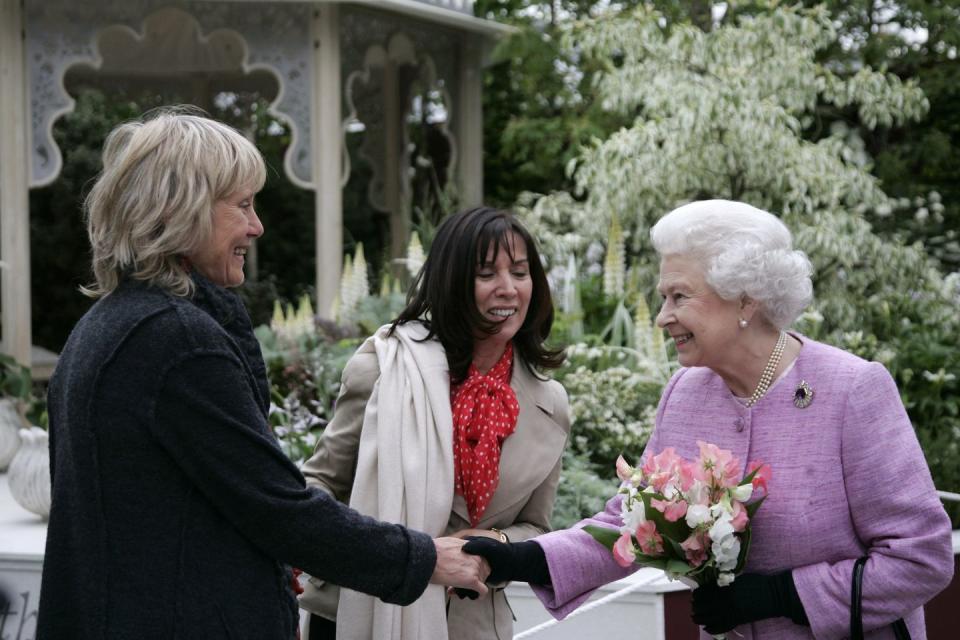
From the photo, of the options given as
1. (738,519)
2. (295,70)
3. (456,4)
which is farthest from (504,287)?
(456,4)

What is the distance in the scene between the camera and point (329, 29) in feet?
26.0

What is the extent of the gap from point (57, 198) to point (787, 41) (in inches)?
235

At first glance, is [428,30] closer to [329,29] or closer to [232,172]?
[329,29]

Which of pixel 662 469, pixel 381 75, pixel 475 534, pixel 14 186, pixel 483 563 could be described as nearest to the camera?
pixel 662 469

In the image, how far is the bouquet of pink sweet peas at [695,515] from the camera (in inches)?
87.7

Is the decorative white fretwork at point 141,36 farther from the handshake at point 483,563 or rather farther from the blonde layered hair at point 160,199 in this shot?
the blonde layered hair at point 160,199

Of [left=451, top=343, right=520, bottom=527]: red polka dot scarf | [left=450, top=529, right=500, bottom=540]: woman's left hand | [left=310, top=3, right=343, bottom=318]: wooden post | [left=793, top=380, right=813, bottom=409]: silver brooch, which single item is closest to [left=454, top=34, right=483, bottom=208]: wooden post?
[left=310, top=3, right=343, bottom=318]: wooden post

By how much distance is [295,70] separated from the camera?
7.98 metres

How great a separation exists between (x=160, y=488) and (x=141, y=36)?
6.77 meters

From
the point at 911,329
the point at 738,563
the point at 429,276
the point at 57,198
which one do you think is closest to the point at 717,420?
the point at 738,563

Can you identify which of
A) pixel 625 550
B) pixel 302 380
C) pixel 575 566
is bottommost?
pixel 302 380

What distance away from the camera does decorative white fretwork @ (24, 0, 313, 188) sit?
7.55 metres

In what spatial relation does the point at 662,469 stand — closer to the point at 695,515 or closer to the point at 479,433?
the point at 695,515

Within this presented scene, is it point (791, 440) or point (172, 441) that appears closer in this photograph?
point (172, 441)
